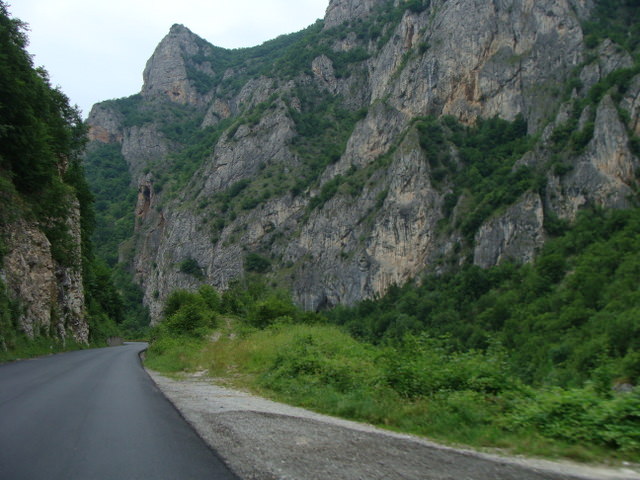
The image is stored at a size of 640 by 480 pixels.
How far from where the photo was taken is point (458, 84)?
10738cm

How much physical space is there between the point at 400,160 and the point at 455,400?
96185 mm

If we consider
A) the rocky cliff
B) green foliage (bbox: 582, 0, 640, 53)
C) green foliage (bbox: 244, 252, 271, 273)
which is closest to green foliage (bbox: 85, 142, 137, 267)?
the rocky cliff

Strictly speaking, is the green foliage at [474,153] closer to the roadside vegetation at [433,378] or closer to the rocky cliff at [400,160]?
the rocky cliff at [400,160]

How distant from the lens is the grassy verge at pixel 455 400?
5.39 metres

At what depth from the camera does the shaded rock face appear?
23312 millimetres

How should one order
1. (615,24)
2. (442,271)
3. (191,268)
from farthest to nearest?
(191,268) < (615,24) < (442,271)

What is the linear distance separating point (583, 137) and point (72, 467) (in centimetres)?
9390

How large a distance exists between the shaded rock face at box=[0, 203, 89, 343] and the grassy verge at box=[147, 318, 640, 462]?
15325 mm

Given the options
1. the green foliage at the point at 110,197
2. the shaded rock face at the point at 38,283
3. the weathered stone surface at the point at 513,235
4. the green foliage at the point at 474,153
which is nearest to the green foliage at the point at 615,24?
the green foliage at the point at 474,153

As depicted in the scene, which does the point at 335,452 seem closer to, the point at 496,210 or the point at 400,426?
the point at 400,426

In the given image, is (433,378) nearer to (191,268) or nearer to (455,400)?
(455,400)

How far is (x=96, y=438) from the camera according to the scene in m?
5.65

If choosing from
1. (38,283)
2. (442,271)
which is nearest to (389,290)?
(442,271)

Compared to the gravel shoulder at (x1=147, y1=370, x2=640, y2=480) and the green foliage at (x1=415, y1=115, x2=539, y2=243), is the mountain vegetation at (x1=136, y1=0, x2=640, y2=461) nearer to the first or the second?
the green foliage at (x1=415, y1=115, x2=539, y2=243)
